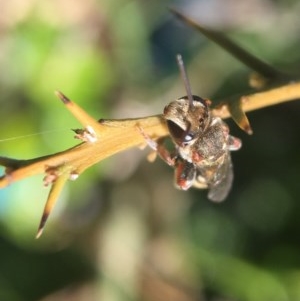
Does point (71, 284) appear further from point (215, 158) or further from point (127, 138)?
point (127, 138)

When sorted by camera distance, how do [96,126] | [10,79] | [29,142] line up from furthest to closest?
[10,79]
[29,142]
[96,126]

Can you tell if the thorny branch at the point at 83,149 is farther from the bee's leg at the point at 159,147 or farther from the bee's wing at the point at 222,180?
the bee's wing at the point at 222,180

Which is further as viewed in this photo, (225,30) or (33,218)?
(225,30)

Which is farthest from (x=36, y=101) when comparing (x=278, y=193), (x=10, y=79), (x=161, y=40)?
(x=278, y=193)

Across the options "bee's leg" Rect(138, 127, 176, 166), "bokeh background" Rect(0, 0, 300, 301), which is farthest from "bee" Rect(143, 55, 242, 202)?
"bokeh background" Rect(0, 0, 300, 301)

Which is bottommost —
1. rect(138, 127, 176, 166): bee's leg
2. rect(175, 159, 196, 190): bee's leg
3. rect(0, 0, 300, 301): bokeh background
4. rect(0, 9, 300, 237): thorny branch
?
rect(0, 0, 300, 301): bokeh background

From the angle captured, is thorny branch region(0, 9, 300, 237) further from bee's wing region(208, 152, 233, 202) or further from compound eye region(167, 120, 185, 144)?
bee's wing region(208, 152, 233, 202)
